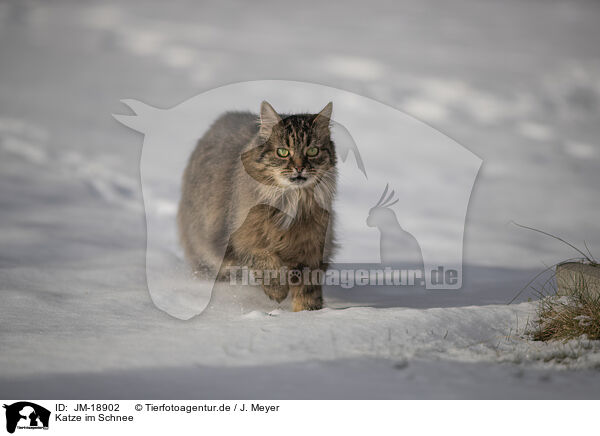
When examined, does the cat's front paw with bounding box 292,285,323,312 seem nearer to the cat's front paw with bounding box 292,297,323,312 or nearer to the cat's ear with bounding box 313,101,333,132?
the cat's front paw with bounding box 292,297,323,312

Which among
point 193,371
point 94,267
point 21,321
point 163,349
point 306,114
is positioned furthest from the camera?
point 94,267

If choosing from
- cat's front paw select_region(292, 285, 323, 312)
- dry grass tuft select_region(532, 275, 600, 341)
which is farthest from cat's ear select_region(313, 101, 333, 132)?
dry grass tuft select_region(532, 275, 600, 341)

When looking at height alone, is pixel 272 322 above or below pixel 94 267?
below

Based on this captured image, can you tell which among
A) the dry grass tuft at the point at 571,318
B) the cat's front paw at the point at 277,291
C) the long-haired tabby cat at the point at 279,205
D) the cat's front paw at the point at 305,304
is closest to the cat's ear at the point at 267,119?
the long-haired tabby cat at the point at 279,205

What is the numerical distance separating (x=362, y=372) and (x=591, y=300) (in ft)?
5.54

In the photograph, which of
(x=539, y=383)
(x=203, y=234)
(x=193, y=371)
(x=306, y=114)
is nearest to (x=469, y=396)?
(x=539, y=383)

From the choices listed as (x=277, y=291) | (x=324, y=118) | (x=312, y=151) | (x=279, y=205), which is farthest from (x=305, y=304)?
(x=324, y=118)

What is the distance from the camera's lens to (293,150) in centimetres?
429

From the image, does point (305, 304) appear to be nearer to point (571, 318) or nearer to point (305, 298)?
point (305, 298)

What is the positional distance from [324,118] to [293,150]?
349 millimetres

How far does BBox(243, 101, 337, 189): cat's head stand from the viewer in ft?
14.1

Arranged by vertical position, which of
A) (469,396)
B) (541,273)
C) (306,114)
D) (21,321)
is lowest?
(469,396)

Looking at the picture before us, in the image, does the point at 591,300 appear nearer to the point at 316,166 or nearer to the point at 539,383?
the point at 539,383

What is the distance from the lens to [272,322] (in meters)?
3.92
